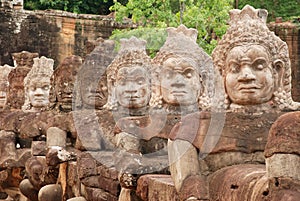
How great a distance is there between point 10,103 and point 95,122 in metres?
3.55

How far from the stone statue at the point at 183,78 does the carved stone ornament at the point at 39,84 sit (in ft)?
10.7

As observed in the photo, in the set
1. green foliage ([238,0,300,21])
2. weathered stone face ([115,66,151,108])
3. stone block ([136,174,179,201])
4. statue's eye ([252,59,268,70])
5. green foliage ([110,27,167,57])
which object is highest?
green foliage ([238,0,300,21])

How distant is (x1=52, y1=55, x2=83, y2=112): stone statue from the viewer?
8.02 meters

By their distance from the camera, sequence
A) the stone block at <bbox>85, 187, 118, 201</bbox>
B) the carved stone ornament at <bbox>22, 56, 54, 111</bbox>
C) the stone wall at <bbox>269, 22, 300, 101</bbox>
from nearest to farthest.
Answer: the stone block at <bbox>85, 187, 118, 201</bbox>
the carved stone ornament at <bbox>22, 56, 54, 111</bbox>
the stone wall at <bbox>269, 22, 300, 101</bbox>

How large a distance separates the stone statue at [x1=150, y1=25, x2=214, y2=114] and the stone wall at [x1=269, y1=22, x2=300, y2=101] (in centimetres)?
1224

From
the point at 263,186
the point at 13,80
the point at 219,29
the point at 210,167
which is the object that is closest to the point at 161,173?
the point at 210,167

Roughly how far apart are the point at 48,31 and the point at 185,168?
17.6 m

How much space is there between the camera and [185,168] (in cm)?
474

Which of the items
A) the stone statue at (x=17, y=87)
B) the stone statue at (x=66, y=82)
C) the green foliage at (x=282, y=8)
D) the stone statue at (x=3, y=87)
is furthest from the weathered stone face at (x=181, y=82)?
the green foliage at (x=282, y=8)

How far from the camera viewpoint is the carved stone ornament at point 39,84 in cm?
902

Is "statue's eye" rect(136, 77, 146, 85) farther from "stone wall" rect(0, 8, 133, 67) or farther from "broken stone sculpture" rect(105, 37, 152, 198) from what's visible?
"stone wall" rect(0, 8, 133, 67)

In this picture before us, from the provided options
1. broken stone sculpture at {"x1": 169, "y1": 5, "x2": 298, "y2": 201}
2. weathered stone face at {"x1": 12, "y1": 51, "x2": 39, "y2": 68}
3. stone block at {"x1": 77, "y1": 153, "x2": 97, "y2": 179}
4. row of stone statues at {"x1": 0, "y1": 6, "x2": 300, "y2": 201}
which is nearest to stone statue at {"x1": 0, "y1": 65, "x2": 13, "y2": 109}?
weathered stone face at {"x1": 12, "y1": 51, "x2": 39, "y2": 68}

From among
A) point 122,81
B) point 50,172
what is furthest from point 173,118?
point 50,172

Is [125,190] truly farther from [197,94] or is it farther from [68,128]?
[68,128]
